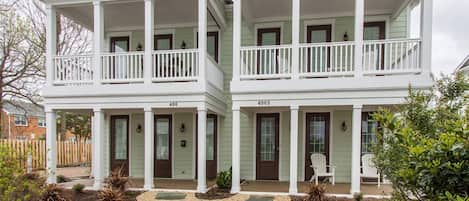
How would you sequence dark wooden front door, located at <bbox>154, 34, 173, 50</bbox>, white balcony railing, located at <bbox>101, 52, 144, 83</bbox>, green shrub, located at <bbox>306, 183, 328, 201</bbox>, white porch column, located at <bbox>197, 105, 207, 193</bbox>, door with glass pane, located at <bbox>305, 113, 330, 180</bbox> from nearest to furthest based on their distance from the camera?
1. green shrub, located at <bbox>306, 183, 328, 201</bbox>
2. white porch column, located at <bbox>197, 105, 207, 193</bbox>
3. white balcony railing, located at <bbox>101, 52, 144, 83</bbox>
4. door with glass pane, located at <bbox>305, 113, 330, 180</bbox>
5. dark wooden front door, located at <bbox>154, 34, 173, 50</bbox>

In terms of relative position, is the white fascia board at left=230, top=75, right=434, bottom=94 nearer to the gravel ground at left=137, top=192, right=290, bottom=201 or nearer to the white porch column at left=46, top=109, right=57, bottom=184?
the gravel ground at left=137, top=192, right=290, bottom=201

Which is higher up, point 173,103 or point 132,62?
point 132,62

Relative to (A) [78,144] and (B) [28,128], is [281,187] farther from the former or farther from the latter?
(B) [28,128]

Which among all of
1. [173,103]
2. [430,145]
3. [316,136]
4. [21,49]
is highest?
[21,49]

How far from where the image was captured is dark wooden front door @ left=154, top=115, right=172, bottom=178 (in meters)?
9.83

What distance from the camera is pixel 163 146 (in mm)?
9930

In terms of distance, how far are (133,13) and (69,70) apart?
2.40 m

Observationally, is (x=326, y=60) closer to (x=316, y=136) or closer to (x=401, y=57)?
(x=401, y=57)

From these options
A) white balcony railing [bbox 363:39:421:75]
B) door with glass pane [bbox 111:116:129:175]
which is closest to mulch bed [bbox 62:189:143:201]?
door with glass pane [bbox 111:116:129:175]

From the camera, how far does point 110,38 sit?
33.7ft

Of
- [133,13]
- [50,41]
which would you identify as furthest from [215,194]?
[50,41]

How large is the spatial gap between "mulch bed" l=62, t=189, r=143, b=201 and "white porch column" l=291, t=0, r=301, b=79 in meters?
4.67

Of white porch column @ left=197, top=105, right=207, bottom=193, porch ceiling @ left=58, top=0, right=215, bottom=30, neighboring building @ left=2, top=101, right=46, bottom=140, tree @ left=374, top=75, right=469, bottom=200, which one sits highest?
porch ceiling @ left=58, top=0, right=215, bottom=30

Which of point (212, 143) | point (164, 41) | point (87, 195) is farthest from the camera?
→ point (164, 41)
